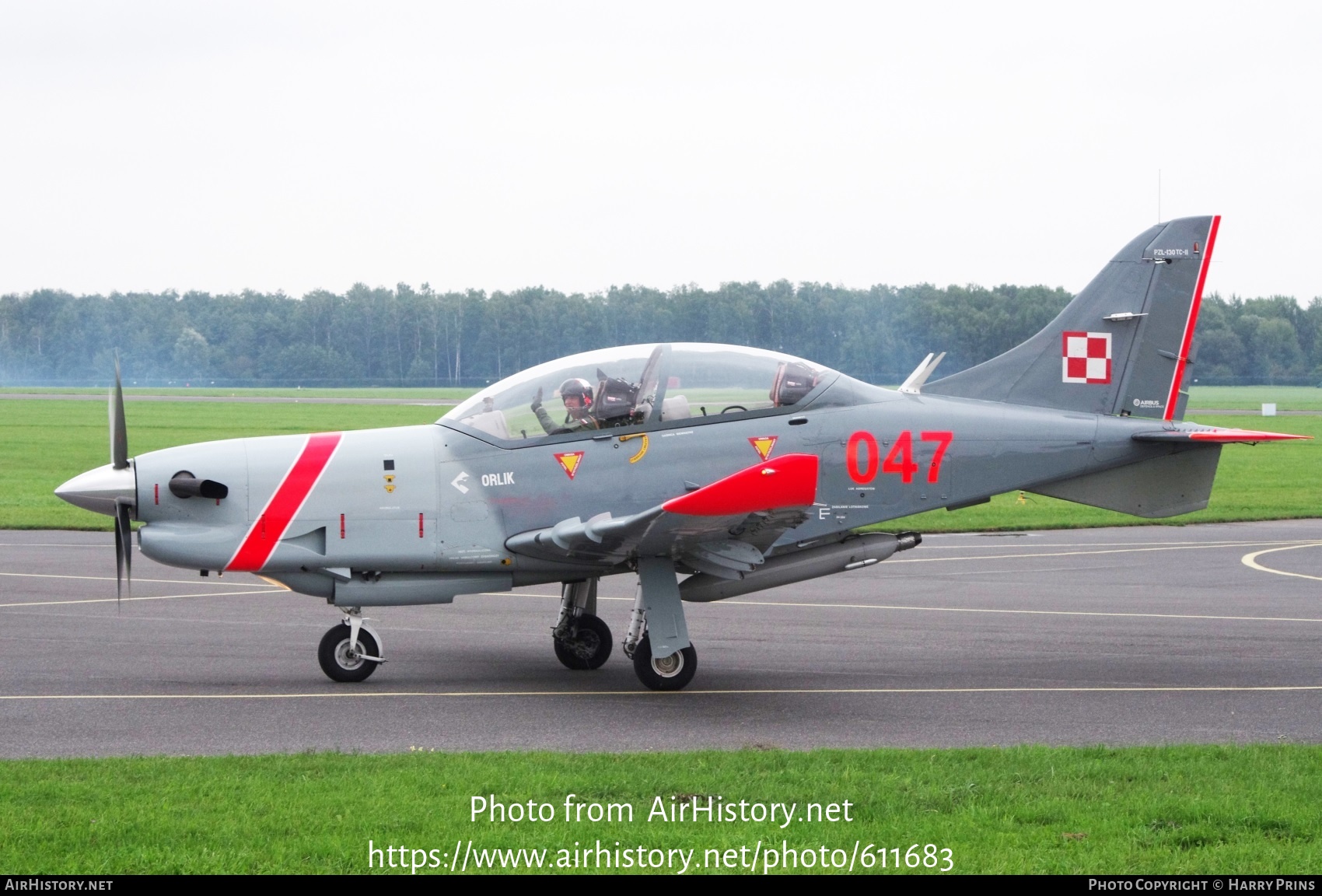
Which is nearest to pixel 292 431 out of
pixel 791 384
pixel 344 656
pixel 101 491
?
pixel 344 656

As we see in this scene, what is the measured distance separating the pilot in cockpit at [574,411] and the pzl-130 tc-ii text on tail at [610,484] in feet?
0.05

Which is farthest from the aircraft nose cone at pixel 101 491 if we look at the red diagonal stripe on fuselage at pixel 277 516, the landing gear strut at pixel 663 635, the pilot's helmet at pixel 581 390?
the landing gear strut at pixel 663 635

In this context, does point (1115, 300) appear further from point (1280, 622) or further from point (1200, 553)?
point (1200, 553)

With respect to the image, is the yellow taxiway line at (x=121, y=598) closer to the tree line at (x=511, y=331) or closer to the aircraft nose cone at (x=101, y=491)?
the aircraft nose cone at (x=101, y=491)

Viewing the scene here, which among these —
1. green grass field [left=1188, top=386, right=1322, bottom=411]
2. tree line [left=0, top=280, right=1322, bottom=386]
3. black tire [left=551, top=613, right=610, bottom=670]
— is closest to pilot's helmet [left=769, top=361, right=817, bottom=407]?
black tire [left=551, top=613, right=610, bottom=670]

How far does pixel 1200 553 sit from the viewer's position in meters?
20.0

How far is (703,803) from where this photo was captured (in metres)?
7.08

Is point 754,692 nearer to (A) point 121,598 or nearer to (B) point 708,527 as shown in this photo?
(B) point 708,527

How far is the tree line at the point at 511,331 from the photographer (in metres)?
81.2

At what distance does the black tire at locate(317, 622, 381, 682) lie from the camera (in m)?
10.9

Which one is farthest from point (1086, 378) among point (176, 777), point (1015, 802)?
point (176, 777)

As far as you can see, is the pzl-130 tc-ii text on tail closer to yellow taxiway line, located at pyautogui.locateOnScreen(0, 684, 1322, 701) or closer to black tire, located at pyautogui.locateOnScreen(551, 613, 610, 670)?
black tire, located at pyautogui.locateOnScreen(551, 613, 610, 670)

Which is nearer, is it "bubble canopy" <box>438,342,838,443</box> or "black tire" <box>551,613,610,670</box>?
"bubble canopy" <box>438,342,838,443</box>

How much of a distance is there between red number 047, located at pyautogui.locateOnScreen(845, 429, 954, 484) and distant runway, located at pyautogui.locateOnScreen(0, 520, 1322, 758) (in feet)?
5.51
